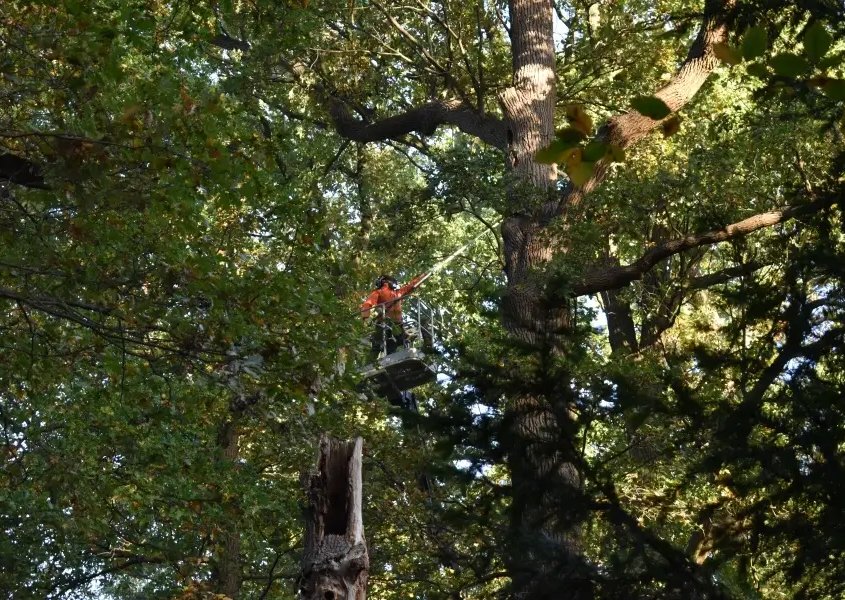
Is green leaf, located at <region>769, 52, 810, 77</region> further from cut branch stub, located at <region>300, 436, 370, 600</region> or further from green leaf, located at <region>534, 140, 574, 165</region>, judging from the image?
cut branch stub, located at <region>300, 436, 370, 600</region>

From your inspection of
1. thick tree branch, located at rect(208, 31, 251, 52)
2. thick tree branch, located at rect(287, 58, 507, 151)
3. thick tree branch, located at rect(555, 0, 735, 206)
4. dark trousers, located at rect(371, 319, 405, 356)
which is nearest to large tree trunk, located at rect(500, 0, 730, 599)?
thick tree branch, located at rect(555, 0, 735, 206)

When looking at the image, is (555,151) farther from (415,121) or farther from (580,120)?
(415,121)

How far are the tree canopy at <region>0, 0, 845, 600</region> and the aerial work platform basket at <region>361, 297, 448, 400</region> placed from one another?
2.39ft

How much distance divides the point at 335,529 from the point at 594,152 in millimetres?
3147

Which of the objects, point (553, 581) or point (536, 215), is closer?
point (553, 581)

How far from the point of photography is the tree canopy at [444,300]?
14.5 feet

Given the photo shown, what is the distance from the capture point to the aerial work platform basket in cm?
1625

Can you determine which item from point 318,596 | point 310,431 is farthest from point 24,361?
point 318,596

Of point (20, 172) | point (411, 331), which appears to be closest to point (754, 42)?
point (20, 172)

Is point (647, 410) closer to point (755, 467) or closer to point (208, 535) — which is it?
point (755, 467)

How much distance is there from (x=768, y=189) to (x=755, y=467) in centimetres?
792

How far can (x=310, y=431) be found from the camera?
10914 millimetres

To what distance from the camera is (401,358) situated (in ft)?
53.5

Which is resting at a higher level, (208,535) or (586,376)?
(208,535)
